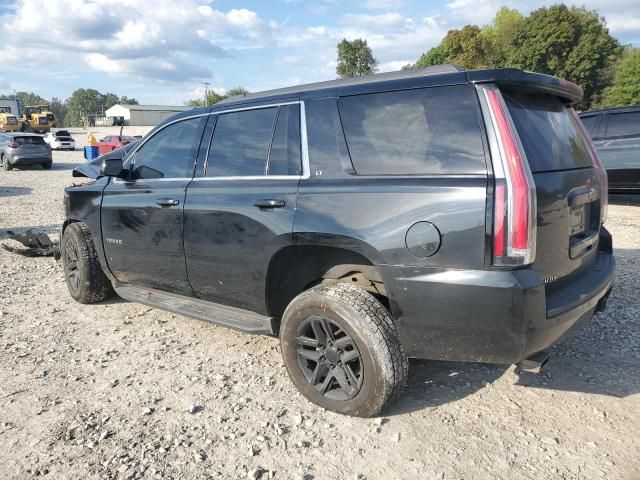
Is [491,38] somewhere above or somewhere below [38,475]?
above

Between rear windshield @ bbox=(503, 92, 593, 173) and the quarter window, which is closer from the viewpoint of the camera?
rear windshield @ bbox=(503, 92, 593, 173)

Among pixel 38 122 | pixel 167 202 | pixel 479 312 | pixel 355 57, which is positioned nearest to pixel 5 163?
pixel 167 202

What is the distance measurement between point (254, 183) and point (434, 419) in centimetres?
183


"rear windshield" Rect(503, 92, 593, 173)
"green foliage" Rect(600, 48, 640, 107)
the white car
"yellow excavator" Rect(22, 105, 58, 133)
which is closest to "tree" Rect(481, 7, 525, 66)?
"green foliage" Rect(600, 48, 640, 107)

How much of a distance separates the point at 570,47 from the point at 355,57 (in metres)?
34.5

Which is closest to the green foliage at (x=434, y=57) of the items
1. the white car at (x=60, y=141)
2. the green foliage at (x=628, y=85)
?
the green foliage at (x=628, y=85)

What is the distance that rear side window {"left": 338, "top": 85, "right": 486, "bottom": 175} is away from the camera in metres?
2.51

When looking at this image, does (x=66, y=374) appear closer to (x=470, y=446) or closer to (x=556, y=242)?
(x=470, y=446)

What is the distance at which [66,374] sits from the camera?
141 inches

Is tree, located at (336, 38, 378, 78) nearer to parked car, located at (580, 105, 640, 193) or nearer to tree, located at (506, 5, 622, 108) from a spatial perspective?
tree, located at (506, 5, 622, 108)

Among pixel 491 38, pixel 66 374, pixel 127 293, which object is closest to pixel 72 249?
pixel 127 293

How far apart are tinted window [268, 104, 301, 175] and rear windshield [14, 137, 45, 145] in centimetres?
2073

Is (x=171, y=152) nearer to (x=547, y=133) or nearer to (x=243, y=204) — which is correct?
(x=243, y=204)

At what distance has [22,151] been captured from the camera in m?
19.9
